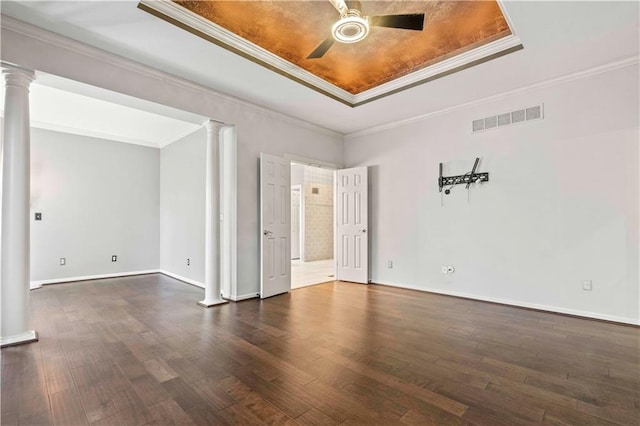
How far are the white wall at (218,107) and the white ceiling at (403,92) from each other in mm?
145

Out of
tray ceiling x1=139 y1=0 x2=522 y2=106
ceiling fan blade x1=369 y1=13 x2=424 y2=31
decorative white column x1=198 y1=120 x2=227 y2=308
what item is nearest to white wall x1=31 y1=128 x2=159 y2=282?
decorative white column x1=198 y1=120 x2=227 y2=308

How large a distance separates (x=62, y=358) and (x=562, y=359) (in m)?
4.06

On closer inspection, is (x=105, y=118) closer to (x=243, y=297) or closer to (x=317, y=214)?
(x=243, y=297)

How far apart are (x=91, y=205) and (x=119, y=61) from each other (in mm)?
3892

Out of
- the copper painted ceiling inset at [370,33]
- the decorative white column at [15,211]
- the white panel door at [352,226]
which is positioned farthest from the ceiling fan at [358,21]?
the white panel door at [352,226]

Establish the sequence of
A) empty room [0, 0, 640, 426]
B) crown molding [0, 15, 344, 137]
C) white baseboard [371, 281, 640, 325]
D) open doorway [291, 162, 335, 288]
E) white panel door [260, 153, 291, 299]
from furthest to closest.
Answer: open doorway [291, 162, 335, 288], white panel door [260, 153, 291, 299], white baseboard [371, 281, 640, 325], crown molding [0, 15, 344, 137], empty room [0, 0, 640, 426]

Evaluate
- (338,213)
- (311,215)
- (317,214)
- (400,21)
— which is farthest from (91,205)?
(400,21)

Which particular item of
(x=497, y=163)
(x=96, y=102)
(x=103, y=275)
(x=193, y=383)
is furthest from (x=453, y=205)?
(x=103, y=275)

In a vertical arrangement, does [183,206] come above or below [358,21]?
below

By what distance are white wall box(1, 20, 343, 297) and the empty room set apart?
0.07 ft

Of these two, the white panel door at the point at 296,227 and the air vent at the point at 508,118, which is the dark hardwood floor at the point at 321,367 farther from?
the white panel door at the point at 296,227

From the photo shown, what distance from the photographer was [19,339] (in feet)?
9.25

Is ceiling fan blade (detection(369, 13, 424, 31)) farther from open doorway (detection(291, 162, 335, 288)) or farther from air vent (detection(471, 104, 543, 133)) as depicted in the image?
open doorway (detection(291, 162, 335, 288))

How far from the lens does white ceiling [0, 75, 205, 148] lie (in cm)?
421
